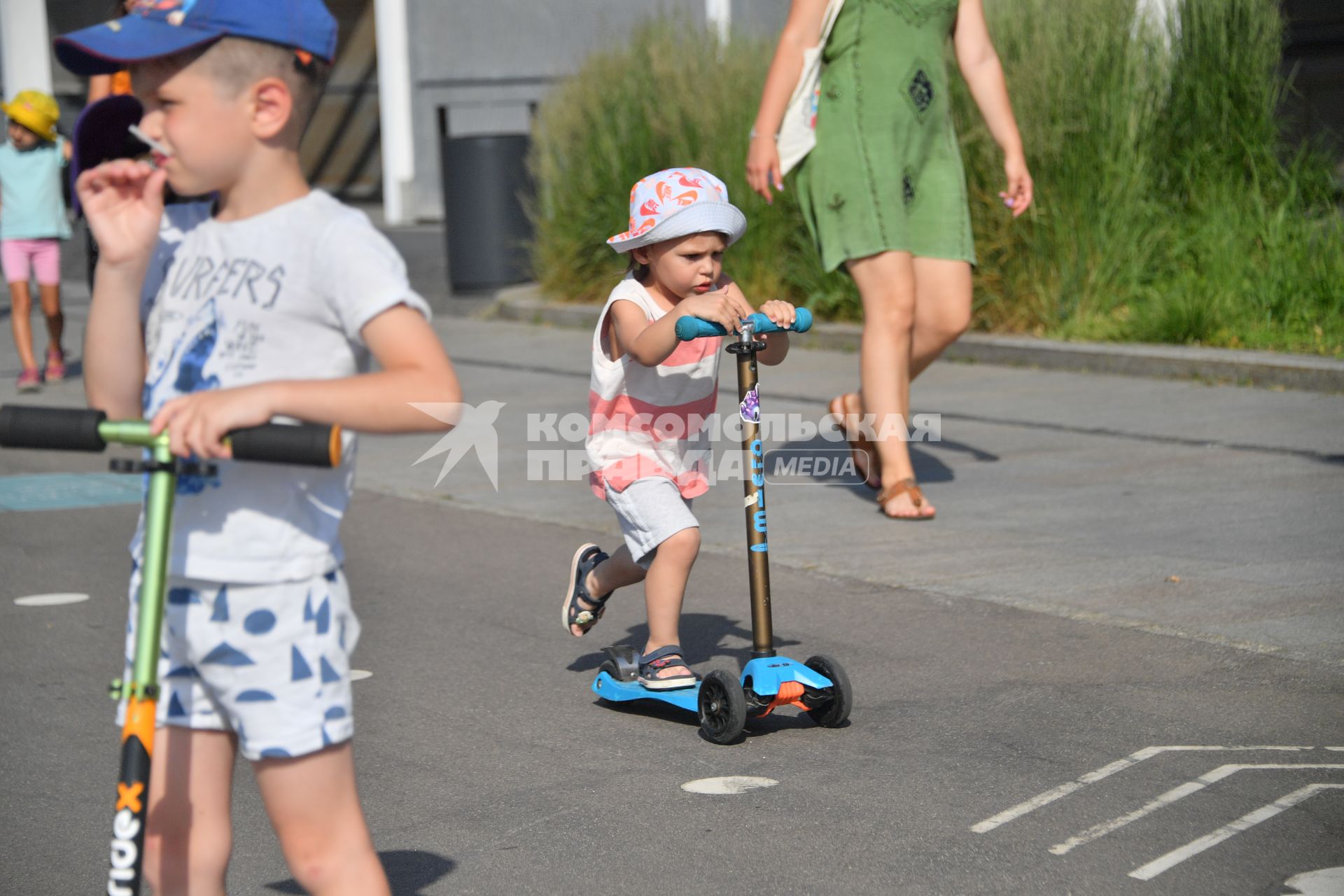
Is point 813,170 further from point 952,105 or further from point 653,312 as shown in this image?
point 952,105

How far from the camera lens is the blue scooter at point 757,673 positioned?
14.1 ft

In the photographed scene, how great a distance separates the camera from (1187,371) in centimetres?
980

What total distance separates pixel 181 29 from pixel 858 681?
2.95m

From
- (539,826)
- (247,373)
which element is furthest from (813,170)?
(247,373)

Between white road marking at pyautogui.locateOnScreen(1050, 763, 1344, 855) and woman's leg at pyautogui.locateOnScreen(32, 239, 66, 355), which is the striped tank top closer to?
white road marking at pyautogui.locateOnScreen(1050, 763, 1344, 855)

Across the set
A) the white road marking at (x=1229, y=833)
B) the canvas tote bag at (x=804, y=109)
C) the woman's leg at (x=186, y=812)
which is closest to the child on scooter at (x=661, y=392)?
the white road marking at (x=1229, y=833)

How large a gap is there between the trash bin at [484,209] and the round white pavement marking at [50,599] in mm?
9529

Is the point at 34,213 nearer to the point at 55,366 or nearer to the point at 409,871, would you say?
the point at 55,366

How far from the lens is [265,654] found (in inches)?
103

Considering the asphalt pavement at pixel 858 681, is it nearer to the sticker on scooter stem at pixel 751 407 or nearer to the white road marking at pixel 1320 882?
the white road marking at pixel 1320 882

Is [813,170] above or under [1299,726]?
above

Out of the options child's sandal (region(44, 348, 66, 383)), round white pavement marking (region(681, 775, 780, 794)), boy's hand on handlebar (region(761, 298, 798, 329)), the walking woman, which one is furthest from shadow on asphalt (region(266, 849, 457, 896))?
child's sandal (region(44, 348, 66, 383))

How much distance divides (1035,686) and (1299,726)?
0.71 metres

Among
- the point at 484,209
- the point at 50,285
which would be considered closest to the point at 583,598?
the point at 50,285
